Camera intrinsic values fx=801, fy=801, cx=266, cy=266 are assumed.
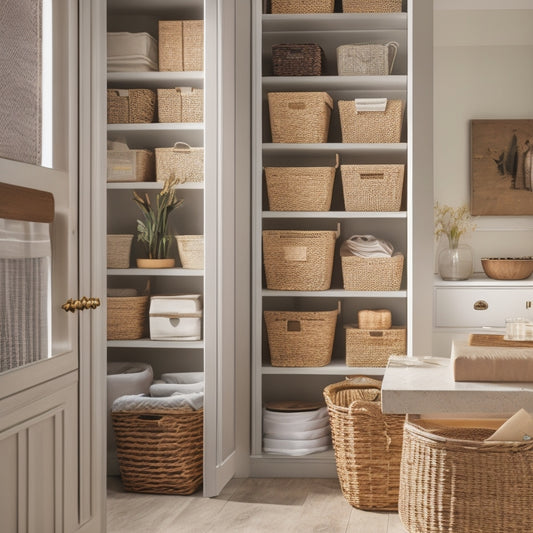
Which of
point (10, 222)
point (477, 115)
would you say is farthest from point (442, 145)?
point (10, 222)

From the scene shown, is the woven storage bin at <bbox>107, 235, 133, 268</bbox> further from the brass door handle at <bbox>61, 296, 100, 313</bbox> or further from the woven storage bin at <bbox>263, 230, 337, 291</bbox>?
the brass door handle at <bbox>61, 296, 100, 313</bbox>

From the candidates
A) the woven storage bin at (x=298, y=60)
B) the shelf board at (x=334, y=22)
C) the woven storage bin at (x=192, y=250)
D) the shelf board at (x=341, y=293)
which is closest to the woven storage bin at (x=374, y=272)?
the shelf board at (x=341, y=293)

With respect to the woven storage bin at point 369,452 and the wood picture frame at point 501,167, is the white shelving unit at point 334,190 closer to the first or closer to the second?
the woven storage bin at point 369,452

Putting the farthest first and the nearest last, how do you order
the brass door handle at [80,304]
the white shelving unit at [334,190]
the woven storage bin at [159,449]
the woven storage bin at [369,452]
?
1. the white shelving unit at [334,190]
2. the woven storage bin at [159,449]
3. the woven storage bin at [369,452]
4. the brass door handle at [80,304]

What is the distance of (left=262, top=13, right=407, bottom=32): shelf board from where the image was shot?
3654mm

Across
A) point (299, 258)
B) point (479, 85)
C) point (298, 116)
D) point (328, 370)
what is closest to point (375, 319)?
point (328, 370)

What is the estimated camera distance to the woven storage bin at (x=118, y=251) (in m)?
3.64

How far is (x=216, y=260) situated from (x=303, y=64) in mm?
1049

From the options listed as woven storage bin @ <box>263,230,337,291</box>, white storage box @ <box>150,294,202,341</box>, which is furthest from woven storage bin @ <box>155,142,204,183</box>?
white storage box @ <box>150,294,202,341</box>

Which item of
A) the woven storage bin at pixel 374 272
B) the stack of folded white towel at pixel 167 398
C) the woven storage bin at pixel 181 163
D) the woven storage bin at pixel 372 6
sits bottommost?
the stack of folded white towel at pixel 167 398

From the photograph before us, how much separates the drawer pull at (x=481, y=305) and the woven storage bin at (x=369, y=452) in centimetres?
123

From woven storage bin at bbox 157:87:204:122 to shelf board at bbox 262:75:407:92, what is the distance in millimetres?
330

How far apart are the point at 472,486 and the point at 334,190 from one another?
2.16 m

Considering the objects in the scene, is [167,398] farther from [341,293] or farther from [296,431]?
[341,293]
